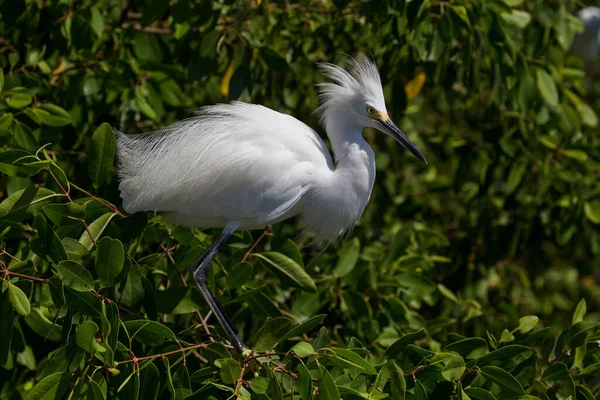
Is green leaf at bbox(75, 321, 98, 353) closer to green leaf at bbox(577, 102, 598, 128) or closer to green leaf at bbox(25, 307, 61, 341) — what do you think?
green leaf at bbox(25, 307, 61, 341)

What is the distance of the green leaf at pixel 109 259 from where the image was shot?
5.47ft

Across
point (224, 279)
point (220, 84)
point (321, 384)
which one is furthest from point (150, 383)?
point (220, 84)

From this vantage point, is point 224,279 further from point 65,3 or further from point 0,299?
point 65,3

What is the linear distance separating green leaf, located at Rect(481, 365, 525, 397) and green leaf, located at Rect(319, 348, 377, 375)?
0.90 ft

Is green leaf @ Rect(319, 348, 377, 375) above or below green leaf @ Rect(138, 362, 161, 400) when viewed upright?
above

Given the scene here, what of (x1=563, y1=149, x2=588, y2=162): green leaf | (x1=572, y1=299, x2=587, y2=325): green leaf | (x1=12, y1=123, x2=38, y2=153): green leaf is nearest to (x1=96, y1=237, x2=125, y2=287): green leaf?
(x1=12, y1=123, x2=38, y2=153): green leaf

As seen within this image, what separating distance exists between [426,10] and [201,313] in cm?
117

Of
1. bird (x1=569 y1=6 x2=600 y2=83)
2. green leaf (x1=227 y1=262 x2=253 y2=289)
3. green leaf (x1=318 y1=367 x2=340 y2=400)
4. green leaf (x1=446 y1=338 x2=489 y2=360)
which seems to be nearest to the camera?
green leaf (x1=318 y1=367 x2=340 y2=400)

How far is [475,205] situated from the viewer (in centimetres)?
337

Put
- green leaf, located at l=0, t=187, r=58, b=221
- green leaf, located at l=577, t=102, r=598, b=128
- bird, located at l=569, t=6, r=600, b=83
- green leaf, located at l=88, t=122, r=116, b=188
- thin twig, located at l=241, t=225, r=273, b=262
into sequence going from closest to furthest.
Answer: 1. green leaf, located at l=0, t=187, r=58, b=221
2. green leaf, located at l=88, t=122, r=116, b=188
3. thin twig, located at l=241, t=225, r=273, b=262
4. green leaf, located at l=577, t=102, r=598, b=128
5. bird, located at l=569, t=6, r=600, b=83

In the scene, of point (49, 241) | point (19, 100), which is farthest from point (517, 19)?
point (49, 241)

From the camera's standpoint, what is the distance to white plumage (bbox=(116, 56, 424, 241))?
2.22m

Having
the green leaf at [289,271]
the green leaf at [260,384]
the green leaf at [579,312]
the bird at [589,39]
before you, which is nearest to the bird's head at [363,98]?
the green leaf at [289,271]

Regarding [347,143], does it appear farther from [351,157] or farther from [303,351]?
[303,351]
